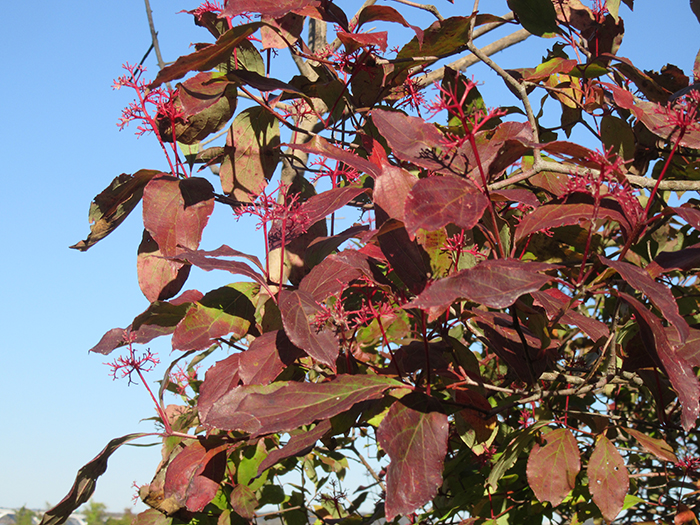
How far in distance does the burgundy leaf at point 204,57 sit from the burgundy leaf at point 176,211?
207mm

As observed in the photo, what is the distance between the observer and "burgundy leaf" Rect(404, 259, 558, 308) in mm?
653

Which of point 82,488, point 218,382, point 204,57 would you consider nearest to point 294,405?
point 218,382

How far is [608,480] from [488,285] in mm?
586

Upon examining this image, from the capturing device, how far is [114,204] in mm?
1171

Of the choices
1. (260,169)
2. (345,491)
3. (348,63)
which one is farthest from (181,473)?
(345,491)

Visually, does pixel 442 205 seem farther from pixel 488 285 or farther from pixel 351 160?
pixel 351 160

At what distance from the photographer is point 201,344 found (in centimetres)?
97

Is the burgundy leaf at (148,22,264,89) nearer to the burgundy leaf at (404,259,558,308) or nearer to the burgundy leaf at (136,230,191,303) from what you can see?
the burgundy leaf at (136,230,191,303)

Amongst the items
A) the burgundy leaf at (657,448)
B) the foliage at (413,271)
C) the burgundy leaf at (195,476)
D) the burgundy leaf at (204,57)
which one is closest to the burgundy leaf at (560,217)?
the foliage at (413,271)

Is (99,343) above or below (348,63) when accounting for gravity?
below

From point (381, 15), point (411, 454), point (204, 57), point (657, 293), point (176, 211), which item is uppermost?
point (381, 15)

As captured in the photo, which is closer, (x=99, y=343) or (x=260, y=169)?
(x=99, y=343)

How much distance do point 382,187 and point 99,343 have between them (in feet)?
1.94

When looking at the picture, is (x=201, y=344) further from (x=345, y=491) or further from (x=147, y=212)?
(x=345, y=491)
